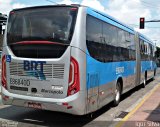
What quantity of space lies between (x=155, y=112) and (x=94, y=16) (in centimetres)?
384

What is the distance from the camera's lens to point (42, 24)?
27.0ft

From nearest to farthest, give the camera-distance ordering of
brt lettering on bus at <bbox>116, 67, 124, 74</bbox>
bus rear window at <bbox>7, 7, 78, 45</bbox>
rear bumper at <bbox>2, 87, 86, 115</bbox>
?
rear bumper at <bbox>2, 87, 86, 115</bbox> < bus rear window at <bbox>7, 7, 78, 45</bbox> < brt lettering on bus at <bbox>116, 67, 124, 74</bbox>

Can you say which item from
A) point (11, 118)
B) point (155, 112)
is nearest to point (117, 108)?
point (155, 112)

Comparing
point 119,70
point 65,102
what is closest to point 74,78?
point 65,102

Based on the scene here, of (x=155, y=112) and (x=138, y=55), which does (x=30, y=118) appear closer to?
(x=155, y=112)

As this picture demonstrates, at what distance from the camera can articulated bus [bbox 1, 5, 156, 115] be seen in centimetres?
773

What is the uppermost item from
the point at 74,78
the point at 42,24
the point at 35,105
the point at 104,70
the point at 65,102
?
the point at 42,24

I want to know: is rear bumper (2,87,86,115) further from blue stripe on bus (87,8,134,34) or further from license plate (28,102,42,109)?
blue stripe on bus (87,8,134,34)

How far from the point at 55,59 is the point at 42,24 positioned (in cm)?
102

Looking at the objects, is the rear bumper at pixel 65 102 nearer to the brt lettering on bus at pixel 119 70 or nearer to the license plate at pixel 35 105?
the license plate at pixel 35 105

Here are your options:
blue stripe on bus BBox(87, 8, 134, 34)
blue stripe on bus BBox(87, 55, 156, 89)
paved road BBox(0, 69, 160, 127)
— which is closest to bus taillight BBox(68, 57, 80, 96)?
blue stripe on bus BBox(87, 55, 156, 89)

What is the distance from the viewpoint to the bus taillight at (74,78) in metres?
7.69

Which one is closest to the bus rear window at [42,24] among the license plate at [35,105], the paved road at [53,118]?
the license plate at [35,105]

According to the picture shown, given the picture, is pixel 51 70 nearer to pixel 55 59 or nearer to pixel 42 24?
pixel 55 59
